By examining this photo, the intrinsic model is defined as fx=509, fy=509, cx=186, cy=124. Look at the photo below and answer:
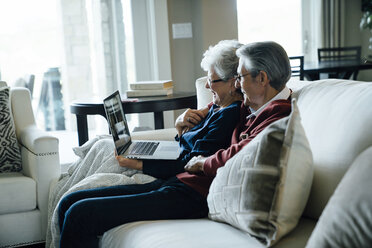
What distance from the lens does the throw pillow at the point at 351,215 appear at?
103cm

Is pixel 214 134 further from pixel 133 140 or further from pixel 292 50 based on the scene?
pixel 292 50

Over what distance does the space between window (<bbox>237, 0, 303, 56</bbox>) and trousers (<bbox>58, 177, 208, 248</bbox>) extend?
4.47 m

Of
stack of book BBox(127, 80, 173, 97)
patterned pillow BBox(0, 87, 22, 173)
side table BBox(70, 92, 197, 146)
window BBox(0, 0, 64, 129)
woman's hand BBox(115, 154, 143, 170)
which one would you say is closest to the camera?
woman's hand BBox(115, 154, 143, 170)

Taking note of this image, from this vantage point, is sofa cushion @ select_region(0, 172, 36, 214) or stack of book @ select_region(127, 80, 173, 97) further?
stack of book @ select_region(127, 80, 173, 97)

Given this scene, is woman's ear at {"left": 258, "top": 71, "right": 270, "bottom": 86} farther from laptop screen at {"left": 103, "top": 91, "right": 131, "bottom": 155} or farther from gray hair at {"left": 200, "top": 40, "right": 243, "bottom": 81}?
laptop screen at {"left": 103, "top": 91, "right": 131, "bottom": 155}

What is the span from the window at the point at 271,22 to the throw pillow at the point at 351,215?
16.9ft

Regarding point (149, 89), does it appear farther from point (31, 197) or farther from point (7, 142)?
point (31, 197)

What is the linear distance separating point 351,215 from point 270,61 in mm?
894

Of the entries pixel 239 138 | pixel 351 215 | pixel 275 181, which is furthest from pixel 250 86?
pixel 351 215

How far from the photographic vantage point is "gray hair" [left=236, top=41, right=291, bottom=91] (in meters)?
1.84

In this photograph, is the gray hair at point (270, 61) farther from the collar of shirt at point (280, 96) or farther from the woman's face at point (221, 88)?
the woman's face at point (221, 88)

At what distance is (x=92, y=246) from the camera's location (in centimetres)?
191

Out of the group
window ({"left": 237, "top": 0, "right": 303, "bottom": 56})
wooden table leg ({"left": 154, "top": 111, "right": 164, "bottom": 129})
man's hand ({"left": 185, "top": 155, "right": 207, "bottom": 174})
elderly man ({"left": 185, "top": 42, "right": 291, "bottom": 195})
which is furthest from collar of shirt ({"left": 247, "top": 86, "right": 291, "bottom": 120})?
window ({"left": 237, "top": 0, "right": 303, "bottom": 56})

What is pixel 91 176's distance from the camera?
2230mm
